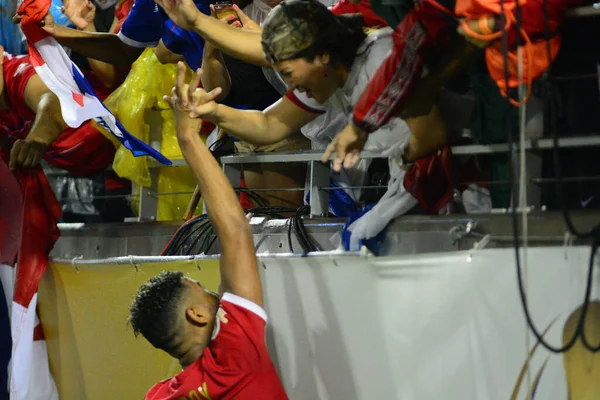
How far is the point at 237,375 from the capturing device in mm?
1958

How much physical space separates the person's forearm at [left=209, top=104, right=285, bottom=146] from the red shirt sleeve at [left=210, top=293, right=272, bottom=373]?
Answer: 50cm

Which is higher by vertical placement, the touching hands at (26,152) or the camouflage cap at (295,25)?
the camouflage cap at (295,25)

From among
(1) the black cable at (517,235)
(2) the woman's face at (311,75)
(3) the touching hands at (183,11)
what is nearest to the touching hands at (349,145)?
(2) the woman's face at (311,75)

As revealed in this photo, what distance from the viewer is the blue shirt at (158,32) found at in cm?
276

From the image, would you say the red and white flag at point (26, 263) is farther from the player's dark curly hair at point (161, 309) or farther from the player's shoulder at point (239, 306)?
the player's shoulder at point (239, 306)

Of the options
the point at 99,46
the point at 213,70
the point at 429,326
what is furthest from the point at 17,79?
the point at 429,326

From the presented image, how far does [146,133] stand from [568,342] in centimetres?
185

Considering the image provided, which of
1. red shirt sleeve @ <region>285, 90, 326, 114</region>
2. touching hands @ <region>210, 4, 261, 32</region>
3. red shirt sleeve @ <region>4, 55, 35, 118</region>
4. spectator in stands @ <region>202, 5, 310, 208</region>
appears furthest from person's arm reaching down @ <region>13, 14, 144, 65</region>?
red shirt sleeve @ <region>285, 90, 326, 114</region>

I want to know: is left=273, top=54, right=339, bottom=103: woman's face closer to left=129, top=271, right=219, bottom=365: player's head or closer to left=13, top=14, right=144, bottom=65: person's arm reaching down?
left=129, top=271, right=219, bottom=365: player's head

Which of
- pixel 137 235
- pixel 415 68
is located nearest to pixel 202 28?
pixel 415 68

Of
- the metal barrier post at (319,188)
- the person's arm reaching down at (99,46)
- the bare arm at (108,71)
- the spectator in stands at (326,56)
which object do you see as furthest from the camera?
the bare arm at (108,71)

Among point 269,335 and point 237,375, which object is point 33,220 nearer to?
point 269,335

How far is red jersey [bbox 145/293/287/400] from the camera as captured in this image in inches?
77.0

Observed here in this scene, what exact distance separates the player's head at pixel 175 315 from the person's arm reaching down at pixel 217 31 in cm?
62
